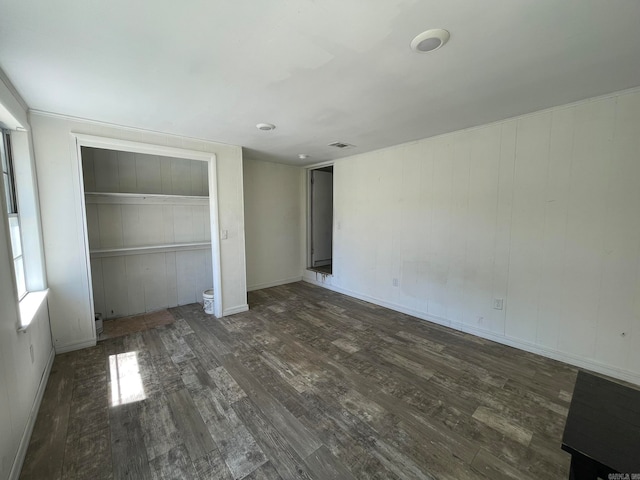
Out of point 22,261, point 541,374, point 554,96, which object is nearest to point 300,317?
point 541,374

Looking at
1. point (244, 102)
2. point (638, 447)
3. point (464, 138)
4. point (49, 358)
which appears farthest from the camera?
point (464, 138)

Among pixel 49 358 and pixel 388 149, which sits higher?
pixel 388 149

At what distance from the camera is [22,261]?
2344 mm

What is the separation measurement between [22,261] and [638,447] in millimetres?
4169

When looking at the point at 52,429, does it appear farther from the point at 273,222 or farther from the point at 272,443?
the point at 273,222

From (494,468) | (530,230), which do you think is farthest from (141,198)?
(530,230)

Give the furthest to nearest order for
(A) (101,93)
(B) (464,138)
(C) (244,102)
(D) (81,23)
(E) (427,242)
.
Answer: (E) (427,242) < (B) (464,138) < (C) (244,102) < (A) (101,93) < (D) (81,23)

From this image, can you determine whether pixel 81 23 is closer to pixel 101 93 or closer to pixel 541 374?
pixel 101 93

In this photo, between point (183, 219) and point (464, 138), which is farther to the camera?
point (183, 219)

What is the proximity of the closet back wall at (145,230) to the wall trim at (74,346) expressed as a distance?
766 millimetres

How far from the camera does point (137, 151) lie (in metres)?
2.95

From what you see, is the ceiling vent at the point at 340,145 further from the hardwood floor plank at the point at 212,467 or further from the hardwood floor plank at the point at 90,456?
the hardwood floor plank at the point at 90,456

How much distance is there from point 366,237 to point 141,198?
3.37m

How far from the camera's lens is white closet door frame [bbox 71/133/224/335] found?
264 centimetres
